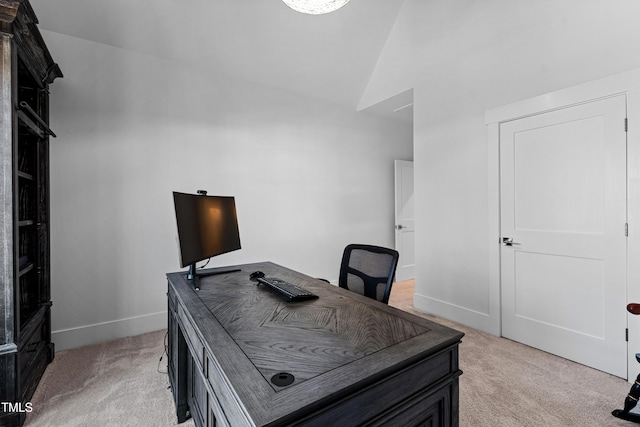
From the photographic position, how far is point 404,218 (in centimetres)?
508

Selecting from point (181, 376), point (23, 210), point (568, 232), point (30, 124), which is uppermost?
point (30, 124)

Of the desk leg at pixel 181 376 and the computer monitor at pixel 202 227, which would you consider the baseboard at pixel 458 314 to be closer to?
the computer monitor at pixel 202 227

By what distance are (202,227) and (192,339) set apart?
2.40 feet

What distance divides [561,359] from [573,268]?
0.74 m

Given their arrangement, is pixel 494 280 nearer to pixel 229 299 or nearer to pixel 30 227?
pixel 229 299

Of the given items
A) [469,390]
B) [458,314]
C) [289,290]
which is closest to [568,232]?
[458,314]

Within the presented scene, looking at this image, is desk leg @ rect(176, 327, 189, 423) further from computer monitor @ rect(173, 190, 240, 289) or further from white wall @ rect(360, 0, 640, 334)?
white wall @ rect(360, 0, 640, 334)

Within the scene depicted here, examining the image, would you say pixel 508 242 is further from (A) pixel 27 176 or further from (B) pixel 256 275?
(A) pixel 27 176

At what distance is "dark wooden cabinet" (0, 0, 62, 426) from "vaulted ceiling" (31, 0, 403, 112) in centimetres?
65

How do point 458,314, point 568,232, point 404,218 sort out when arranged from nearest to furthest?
1. point 568,232
2. point 458,314
3. point 404,218

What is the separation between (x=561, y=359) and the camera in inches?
97.6

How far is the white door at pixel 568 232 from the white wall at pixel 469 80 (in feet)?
0.73

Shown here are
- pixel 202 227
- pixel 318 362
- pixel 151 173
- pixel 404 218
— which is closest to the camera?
pixel 318 362

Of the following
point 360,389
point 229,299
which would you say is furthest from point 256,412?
point 229,299
